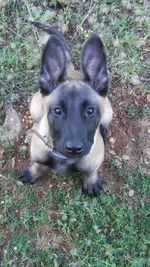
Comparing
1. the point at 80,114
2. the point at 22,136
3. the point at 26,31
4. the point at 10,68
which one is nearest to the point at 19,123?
the point at 22,136

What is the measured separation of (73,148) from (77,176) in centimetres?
118

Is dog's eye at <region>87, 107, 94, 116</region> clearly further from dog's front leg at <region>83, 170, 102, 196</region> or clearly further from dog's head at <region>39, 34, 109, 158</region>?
dog's front leg at <region>83, 170, 102, 196</region>

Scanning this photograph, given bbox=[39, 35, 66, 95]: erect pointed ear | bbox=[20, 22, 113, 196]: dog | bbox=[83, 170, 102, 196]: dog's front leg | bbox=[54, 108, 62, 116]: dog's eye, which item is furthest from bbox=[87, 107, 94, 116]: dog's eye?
bbox=[83, 170, 102, 196]: dog's front leg

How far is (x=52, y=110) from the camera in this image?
3432mm

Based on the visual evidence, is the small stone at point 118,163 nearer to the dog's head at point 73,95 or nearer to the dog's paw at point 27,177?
the dog's paw at point 27,177

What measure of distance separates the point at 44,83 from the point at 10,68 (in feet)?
4.52

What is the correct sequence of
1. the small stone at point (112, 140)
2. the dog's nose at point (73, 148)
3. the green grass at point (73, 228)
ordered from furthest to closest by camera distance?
the small stone at point (112, 140), the green grass at point (73, 228), the dog's nose at point (73, 148)

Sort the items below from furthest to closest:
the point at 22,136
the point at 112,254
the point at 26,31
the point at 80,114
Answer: the point at 26,31, the point at 22,136, the point at 112,254, the point at 80,114

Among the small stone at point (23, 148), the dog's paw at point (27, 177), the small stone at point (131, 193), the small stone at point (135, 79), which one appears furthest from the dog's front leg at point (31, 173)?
the small stone at point (135, 79)

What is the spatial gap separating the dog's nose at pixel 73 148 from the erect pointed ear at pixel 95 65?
1.69 feet

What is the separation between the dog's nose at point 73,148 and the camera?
129 inches

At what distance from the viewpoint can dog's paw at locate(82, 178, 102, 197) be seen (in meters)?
4.29

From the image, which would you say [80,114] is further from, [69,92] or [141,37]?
[141,37]

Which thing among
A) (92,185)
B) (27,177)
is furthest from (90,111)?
(27,177)
